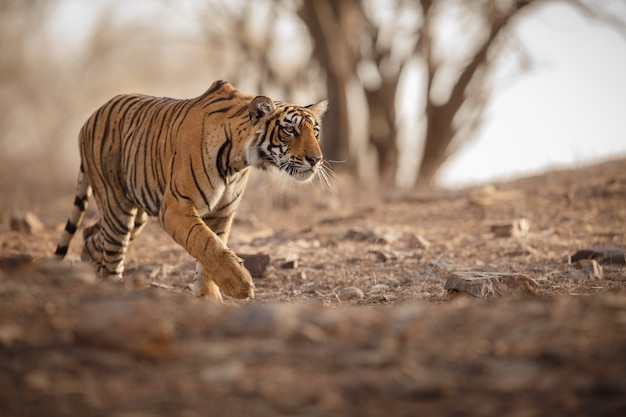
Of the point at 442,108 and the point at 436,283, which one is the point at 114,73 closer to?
the point at 442,108

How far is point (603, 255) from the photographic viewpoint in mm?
6625

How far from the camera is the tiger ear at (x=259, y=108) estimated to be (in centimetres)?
534

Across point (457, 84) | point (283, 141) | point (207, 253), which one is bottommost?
point (207, 253)

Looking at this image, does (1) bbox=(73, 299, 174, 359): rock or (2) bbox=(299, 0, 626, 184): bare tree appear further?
(2) bbox=(299, 0, 626, 184): bare tree

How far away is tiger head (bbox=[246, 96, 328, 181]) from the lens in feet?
17.5

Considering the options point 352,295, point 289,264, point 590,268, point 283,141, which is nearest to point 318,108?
point 283,141

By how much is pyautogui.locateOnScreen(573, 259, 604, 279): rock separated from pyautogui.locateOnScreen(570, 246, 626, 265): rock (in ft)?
0.46

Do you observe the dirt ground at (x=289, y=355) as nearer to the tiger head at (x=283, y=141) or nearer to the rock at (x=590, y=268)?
the tiger head at (x=283, y=141)

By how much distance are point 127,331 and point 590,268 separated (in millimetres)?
4346

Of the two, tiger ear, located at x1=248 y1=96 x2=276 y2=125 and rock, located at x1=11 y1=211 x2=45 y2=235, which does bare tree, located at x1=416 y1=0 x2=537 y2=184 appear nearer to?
rock, located at x1=11 y1=211 x2=45 y2=235

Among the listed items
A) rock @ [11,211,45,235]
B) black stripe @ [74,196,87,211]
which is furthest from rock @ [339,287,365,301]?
rock @ [11,211,45,235]

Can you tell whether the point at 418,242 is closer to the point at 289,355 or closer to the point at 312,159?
the point at 312,159

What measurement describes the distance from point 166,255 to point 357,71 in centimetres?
1019

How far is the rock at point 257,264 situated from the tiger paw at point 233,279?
173 cm
